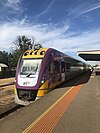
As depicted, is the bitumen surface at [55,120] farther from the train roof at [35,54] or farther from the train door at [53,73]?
the train roof at [35,54]

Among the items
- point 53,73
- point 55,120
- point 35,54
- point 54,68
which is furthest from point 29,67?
point 55,120

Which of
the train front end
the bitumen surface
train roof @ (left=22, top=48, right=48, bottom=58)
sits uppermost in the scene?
train roof @ (left=22, top=48, right=48, bottom=58)

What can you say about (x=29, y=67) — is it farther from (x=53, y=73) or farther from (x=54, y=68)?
(x=54, y=68)

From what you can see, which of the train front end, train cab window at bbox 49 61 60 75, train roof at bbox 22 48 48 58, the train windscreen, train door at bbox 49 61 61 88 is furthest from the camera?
train cab window at bbox 49 61 60 75

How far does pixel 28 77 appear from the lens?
40.8 feet

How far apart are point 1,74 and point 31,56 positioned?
33.9 m

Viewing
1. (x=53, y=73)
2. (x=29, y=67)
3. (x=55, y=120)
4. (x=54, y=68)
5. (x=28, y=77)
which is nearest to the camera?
(x=55, y=120)

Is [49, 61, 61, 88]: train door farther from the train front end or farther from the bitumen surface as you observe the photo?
the bitumen surface

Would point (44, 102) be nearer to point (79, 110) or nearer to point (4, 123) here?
point (79, 110)

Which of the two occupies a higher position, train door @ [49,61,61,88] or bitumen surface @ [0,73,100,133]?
train door @ [49,61,61,88]

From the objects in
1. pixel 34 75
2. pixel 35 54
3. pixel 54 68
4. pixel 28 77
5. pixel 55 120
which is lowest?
pixel 55 120

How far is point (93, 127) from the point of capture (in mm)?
6348

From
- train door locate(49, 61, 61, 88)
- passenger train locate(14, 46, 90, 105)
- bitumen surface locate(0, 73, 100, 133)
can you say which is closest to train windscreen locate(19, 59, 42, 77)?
passenger train locate(14, 46, 90, 105)

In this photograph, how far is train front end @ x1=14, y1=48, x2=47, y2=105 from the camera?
1203 centimetres
